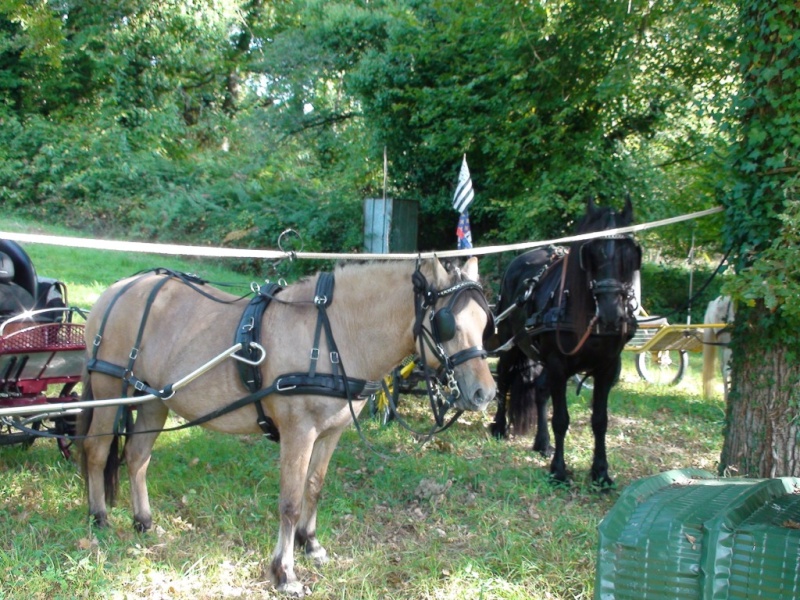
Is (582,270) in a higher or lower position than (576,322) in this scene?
higher

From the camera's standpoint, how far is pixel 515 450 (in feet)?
22.0

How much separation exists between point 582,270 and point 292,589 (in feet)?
10.2

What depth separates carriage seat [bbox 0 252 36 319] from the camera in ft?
16.9

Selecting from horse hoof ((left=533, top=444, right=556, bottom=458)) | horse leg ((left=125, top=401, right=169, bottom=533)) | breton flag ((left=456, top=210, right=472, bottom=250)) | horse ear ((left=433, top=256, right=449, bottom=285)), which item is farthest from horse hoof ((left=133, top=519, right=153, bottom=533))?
breton flag ((left=456, top=210, right=472, bottom=250))

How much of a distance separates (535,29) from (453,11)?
2.13 m

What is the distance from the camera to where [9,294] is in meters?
5.20

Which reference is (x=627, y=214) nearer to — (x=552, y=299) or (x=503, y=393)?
(x=552, y=299)

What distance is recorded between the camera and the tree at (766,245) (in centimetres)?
417

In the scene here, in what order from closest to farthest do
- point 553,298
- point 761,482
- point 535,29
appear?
point 761,482
point 553,298
point 535,29

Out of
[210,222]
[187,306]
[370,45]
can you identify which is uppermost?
[370,45]

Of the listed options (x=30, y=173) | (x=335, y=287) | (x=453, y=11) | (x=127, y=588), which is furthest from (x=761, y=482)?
(x=30, y=173)

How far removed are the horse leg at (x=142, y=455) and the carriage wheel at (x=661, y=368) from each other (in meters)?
8.00

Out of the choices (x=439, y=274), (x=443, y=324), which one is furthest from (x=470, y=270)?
(x=443, y=324)

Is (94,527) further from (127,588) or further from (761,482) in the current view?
(761,482)
